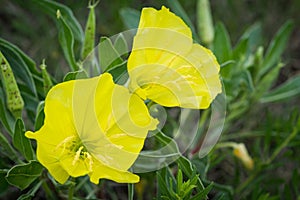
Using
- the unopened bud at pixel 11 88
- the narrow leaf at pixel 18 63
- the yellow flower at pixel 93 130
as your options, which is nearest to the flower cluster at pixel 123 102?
the yellow flower at pixel 93 130

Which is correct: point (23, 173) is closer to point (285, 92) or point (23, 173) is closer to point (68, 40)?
point (68, 40)

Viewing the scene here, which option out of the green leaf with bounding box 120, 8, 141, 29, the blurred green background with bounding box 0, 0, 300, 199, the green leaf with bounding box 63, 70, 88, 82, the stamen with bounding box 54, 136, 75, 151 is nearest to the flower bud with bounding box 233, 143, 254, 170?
the blurred green background with bounding box 0, 0, 300, 199

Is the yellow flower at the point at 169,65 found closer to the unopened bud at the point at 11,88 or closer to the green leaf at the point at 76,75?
the green leaf at the point at 76,75

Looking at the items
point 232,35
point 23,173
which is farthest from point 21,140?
point 232,35

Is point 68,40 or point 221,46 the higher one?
point 68,40

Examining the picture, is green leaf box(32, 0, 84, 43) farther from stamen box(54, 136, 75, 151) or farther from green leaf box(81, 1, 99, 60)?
stamen box(54, 136, 75, 151)

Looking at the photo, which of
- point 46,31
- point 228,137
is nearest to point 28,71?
point 228,137

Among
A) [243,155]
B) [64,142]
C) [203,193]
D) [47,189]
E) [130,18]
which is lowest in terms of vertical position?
[243,155]
